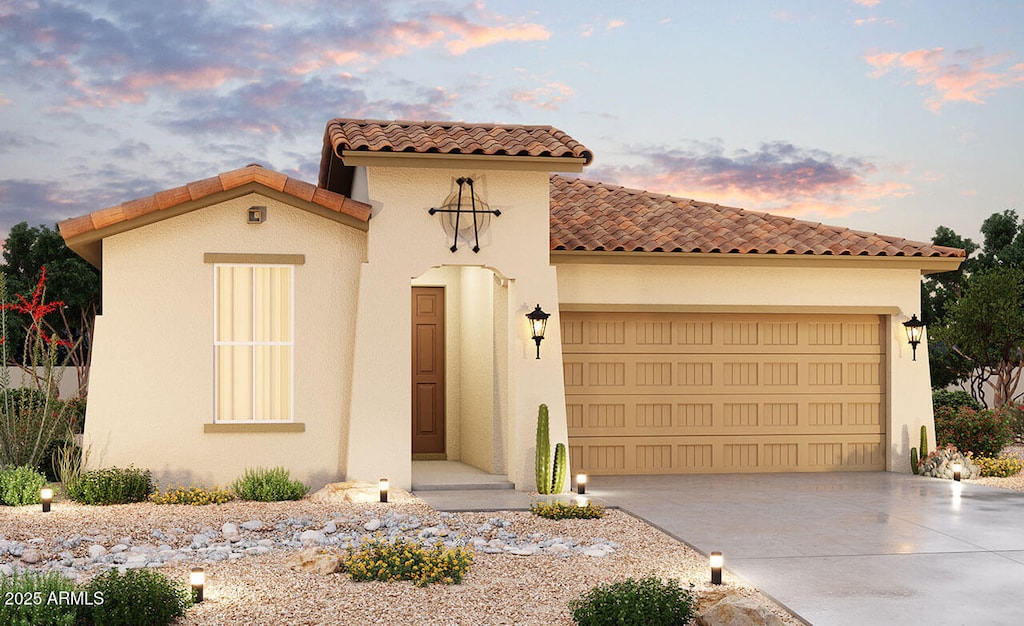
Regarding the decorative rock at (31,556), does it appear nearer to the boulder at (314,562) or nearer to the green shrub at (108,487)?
the boulder at (314,562)

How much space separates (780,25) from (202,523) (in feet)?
39.3

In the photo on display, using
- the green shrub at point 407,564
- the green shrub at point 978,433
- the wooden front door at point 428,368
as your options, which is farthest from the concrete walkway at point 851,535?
the wooden front door at point 428,368

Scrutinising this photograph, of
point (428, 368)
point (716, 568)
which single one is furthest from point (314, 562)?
point (428, 368)

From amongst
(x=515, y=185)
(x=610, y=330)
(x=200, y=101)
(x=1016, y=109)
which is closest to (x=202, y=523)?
(x=515, y=185)

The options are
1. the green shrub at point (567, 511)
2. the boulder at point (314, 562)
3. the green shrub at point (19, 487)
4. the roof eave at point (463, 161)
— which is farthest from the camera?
the roof eave at point (463, 161)

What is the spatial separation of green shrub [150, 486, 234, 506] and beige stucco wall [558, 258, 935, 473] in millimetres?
4918

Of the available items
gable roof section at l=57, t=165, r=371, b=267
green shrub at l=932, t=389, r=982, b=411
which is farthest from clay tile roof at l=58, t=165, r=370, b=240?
green shrub at l=932, t=389, r=982, b=411

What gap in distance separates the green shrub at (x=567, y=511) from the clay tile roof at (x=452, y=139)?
4051 mm

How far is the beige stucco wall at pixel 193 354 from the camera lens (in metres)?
10.8

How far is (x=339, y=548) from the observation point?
8156 millimetres

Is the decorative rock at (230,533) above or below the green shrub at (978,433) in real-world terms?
below

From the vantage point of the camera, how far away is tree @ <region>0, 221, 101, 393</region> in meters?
25.2

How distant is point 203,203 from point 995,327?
48.9ft

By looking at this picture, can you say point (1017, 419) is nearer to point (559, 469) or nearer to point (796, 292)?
point (796, 292)
